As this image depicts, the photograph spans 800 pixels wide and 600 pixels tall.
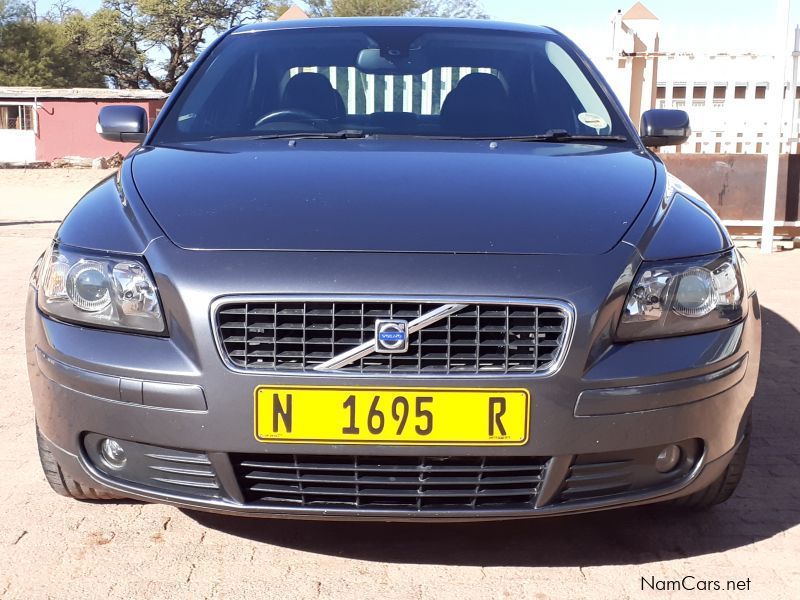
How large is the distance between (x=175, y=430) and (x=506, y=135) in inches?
64.2

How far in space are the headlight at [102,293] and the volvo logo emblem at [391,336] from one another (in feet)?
1.69

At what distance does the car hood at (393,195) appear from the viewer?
251 cm

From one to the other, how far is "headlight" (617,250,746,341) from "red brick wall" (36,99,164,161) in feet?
109

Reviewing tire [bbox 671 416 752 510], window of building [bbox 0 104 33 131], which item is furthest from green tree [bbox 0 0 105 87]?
tire [bbox 671 416 752 510]

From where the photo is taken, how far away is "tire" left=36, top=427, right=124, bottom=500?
2.92 meters

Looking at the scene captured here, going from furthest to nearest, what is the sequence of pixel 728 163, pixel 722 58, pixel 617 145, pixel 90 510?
pixel 722 58, pixel 728 163, pixel 617 145, pixel 90 510

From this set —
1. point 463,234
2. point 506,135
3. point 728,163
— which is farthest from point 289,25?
point 728,163

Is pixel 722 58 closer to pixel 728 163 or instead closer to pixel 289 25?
pixel 728 163

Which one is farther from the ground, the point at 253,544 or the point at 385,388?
the point at 385,388

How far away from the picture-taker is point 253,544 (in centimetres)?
284

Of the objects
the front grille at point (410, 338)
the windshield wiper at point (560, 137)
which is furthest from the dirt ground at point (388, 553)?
the windshield wiper at point (560, 137)

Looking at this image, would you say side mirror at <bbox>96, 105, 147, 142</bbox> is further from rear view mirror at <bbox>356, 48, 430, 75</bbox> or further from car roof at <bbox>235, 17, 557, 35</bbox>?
rear view mirror at <bbox>356, 48, 430, 75</bbox>

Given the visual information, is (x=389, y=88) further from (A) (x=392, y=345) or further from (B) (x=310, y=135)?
(A) (x=392, y=345)

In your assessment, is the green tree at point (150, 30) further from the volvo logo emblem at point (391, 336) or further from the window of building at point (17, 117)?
the volvo logo emblem at point (391, 336)
